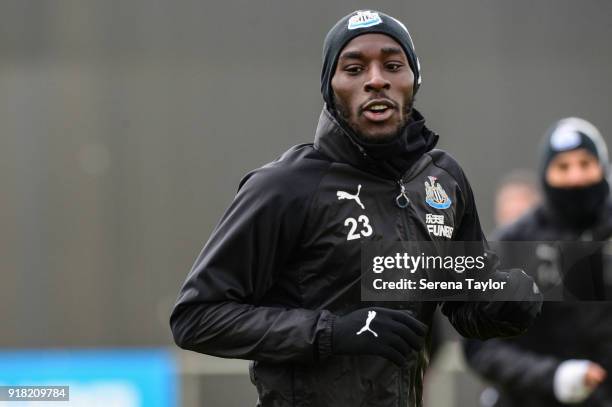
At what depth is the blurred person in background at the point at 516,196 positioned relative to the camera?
24.4 feet

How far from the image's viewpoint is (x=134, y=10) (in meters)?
8.79

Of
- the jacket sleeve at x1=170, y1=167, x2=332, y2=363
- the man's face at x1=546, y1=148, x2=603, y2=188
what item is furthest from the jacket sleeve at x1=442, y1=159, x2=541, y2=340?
the man's face at x1=546, y1=148, x2=603, y2=188

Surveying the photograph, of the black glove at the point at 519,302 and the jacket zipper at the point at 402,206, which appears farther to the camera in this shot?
the black glove at the point at 519,302

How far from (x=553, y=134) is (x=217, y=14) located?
3589 millimetres

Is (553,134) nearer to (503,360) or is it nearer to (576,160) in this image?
(576,160)

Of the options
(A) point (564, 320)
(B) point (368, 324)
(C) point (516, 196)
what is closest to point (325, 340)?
(B) point (368, 324)

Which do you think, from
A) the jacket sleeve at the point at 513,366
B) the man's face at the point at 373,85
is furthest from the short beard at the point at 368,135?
the jacket sleeve at the point at 513,366

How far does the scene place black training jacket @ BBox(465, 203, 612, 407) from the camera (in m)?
5.24

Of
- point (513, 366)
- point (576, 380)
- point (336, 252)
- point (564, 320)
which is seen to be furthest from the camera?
point (513, 366)

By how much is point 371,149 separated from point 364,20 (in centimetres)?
35

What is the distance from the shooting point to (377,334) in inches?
116

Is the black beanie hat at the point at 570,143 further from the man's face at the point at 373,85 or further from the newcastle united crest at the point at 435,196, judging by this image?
the man's face at the point at 373,85

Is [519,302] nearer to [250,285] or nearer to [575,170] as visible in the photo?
[250,285]

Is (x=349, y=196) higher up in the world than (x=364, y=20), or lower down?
lower down
